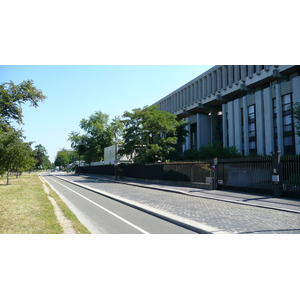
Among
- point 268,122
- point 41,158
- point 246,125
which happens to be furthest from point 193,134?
point 41,158

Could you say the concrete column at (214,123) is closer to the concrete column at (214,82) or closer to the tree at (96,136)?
the concrete column at (214,82)

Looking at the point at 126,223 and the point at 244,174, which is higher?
the point at 244,174

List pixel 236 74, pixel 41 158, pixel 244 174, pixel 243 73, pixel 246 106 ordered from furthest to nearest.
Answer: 1. pixel 41 158
2. pixel 236 74
3. pixel 246 106
4. pixel 243 73
5. pixel 244 174

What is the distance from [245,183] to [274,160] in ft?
8.96

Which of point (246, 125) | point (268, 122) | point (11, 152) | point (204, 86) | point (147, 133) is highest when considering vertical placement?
point (204, 86)

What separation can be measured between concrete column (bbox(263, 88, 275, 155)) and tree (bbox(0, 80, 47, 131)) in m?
30.0

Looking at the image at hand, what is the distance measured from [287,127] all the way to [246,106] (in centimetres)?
841

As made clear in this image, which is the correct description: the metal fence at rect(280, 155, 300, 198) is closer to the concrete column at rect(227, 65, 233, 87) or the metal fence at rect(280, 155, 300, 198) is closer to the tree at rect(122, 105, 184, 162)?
the tree at rect(122, 105, 184, 162)

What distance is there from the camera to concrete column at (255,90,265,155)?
39.4 m

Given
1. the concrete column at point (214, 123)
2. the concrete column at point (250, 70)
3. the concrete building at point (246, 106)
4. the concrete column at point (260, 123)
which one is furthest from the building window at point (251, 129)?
the concrete column at point (214, 123)

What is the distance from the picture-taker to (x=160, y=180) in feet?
89.4

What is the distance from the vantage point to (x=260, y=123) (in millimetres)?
39719

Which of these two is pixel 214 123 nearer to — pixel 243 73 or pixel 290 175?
pixel 243 73
